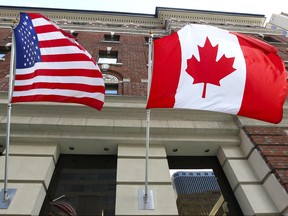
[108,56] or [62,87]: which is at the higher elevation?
[108,56]

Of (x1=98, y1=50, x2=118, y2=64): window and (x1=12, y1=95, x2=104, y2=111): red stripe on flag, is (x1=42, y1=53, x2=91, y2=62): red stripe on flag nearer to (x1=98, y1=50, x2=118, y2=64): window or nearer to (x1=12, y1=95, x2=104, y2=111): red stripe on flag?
(x1=12, y1=95, x2=104, y2=111): red stripe on flag

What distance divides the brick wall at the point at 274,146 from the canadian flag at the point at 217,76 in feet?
5.41

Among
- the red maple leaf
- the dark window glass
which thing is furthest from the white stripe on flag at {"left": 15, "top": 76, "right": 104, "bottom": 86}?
the dark window glass

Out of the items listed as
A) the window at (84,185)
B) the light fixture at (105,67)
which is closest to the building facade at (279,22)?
the light fixture at (105,67)

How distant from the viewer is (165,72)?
7012 mm

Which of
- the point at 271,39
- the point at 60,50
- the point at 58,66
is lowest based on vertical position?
the point at 58,66

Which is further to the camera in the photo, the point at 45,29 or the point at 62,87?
the point at 45,29

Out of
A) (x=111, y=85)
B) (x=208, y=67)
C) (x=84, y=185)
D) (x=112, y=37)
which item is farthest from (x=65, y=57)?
(x=112, y=37)

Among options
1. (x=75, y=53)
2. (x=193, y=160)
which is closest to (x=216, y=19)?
(x=193, y=160)

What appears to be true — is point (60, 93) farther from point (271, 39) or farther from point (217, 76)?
point (271, 39)

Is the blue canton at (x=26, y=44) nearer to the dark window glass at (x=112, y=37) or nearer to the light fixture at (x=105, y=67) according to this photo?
the light fixture at (x=105, y=67)

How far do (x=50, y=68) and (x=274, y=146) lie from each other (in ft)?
21.8

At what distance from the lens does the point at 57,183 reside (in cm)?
848

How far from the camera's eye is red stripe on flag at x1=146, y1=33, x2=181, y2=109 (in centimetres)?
671
